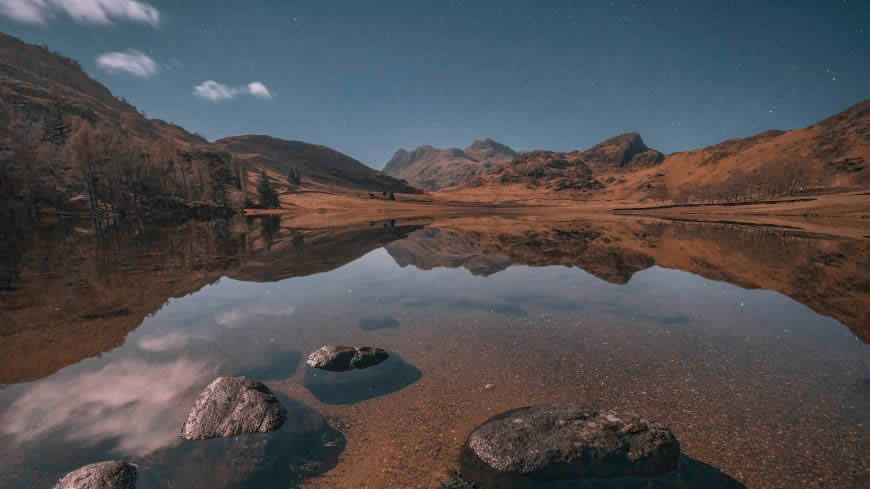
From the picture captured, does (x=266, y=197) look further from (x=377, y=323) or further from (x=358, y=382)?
(x=358, y=382)

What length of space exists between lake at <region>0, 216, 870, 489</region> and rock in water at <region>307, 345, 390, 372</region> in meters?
0.33

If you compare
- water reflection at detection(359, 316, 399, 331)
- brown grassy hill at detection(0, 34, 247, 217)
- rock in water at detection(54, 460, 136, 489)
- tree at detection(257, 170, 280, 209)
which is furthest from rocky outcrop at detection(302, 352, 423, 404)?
tree at detection(257, 170, 280, 209)

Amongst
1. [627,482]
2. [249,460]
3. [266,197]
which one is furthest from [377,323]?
[266,197]

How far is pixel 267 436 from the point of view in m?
8.09

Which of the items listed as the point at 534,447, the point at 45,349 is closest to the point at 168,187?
the point at 45,349

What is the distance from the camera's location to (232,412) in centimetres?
848

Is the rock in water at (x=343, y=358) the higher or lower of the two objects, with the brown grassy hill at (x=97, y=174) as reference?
lower

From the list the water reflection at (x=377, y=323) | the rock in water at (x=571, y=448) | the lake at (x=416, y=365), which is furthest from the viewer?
the water reflection at (x=377, y=323)

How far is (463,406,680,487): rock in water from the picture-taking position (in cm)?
692

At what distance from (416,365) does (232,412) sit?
5.56 m

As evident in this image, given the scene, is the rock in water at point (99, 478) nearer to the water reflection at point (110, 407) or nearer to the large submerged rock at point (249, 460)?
the large submerged rock at point (249, 460)

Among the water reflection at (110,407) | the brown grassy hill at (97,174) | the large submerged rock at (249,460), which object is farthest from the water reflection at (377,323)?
the brown grassy hill at (97,174)

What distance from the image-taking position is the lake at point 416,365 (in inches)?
290

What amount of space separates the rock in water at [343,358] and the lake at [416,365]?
0.33 meters
